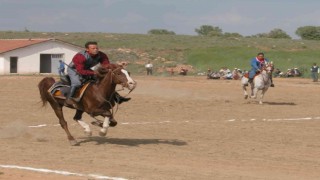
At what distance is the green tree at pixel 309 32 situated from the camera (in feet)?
509

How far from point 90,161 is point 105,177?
201 centimetres

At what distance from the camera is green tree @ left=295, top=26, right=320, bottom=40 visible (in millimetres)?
155225

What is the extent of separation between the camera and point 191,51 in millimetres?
88812

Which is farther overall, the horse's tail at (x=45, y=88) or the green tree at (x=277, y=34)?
the green tree at (x=277, y=34)

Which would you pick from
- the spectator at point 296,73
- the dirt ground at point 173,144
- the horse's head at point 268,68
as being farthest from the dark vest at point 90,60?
the spectator at point 296,73

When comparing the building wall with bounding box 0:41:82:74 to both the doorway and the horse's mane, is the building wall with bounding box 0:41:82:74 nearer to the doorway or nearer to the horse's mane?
the doorway

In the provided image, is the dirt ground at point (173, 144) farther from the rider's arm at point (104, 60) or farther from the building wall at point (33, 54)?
the building wall at point (33, 54)

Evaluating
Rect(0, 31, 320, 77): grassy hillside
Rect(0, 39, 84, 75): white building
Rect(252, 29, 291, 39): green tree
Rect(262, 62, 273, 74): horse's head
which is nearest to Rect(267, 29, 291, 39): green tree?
Rect(252, 29, 291, 39): green tree

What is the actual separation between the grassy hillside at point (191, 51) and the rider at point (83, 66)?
51473 mm

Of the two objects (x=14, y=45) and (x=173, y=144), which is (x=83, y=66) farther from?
(x=14, y=45)

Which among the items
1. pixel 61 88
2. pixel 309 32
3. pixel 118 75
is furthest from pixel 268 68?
pixel 309 32

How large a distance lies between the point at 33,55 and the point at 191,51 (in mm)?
23292

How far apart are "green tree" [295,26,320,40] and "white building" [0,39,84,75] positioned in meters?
89.3

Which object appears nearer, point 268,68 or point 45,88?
point 45,88
